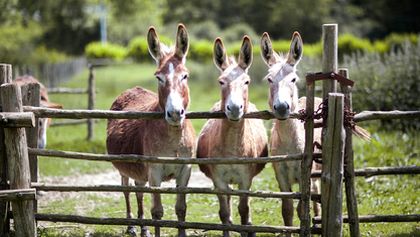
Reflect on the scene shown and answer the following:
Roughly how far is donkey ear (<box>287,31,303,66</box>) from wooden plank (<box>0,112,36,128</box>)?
2817mm

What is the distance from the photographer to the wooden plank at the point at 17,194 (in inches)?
219

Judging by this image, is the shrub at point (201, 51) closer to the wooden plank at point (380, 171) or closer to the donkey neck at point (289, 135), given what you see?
the donkey neck at point (289, 135)

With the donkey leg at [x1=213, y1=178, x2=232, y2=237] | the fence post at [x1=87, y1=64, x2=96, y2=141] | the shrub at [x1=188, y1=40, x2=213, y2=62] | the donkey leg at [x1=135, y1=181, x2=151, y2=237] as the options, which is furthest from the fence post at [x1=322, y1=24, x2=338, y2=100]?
the shrub at [x1=188, y1=40, x2=213, y2=62]

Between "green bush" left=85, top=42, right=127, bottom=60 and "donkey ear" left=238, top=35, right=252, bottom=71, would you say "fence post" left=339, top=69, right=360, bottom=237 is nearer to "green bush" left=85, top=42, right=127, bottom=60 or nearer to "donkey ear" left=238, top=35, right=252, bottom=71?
"donkey ear" left=238, top=35, right=252, bottom=71

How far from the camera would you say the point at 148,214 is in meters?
8.42

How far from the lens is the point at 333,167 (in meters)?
5.54

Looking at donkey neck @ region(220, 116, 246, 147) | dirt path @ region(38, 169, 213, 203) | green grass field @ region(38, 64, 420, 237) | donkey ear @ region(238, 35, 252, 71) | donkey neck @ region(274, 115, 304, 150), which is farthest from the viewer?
dirt path @ region(38, 169, 213, 203)

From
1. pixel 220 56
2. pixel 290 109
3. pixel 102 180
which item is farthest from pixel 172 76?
pixel 102 180

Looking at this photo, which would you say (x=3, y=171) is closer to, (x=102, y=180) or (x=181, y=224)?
(x=181, y=224)

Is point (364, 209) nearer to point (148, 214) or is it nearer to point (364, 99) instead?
point (148, 214)

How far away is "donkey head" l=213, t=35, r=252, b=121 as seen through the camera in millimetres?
5621

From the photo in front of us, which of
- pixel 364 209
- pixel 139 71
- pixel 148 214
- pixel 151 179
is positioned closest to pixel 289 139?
pixel 151 179

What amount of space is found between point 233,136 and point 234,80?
762 mm

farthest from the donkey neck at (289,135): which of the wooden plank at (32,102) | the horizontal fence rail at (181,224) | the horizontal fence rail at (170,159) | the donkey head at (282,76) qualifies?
the wooden plank at (32,102)
